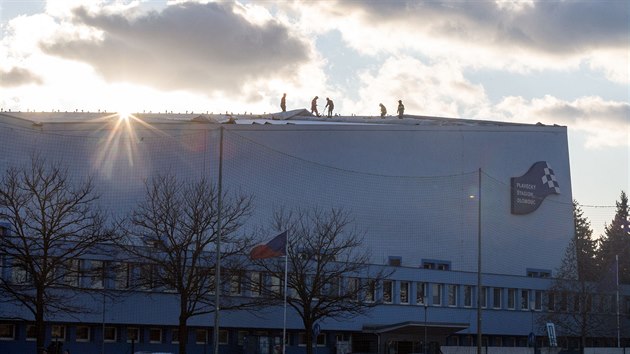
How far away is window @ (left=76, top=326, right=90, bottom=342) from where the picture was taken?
69875 mm

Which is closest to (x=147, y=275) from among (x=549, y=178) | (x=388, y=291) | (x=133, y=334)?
(x=133, y=334)

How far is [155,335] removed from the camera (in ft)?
241

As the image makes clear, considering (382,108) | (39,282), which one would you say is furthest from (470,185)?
(39,282)

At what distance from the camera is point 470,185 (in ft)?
318

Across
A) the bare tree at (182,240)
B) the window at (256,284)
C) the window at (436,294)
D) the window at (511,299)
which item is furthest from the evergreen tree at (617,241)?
the bare tree at (182,240)

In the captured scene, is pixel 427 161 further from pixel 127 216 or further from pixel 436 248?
pixel 127 216

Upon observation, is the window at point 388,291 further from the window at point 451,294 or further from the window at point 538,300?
the window at point 538,300

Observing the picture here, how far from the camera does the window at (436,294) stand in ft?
302

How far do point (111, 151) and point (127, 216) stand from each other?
897 centimetres

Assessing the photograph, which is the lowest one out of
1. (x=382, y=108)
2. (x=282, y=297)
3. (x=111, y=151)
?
(x=282, y=297)

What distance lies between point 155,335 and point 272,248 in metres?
20.5

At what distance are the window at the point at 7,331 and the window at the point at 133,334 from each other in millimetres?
7532

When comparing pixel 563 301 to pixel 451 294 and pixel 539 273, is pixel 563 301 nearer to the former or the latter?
pixel 539 273

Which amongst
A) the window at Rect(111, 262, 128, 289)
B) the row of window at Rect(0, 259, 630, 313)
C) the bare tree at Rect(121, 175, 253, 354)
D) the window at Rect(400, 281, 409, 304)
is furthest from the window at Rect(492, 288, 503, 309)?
the window at Rect(111, 262, 128, 289)
